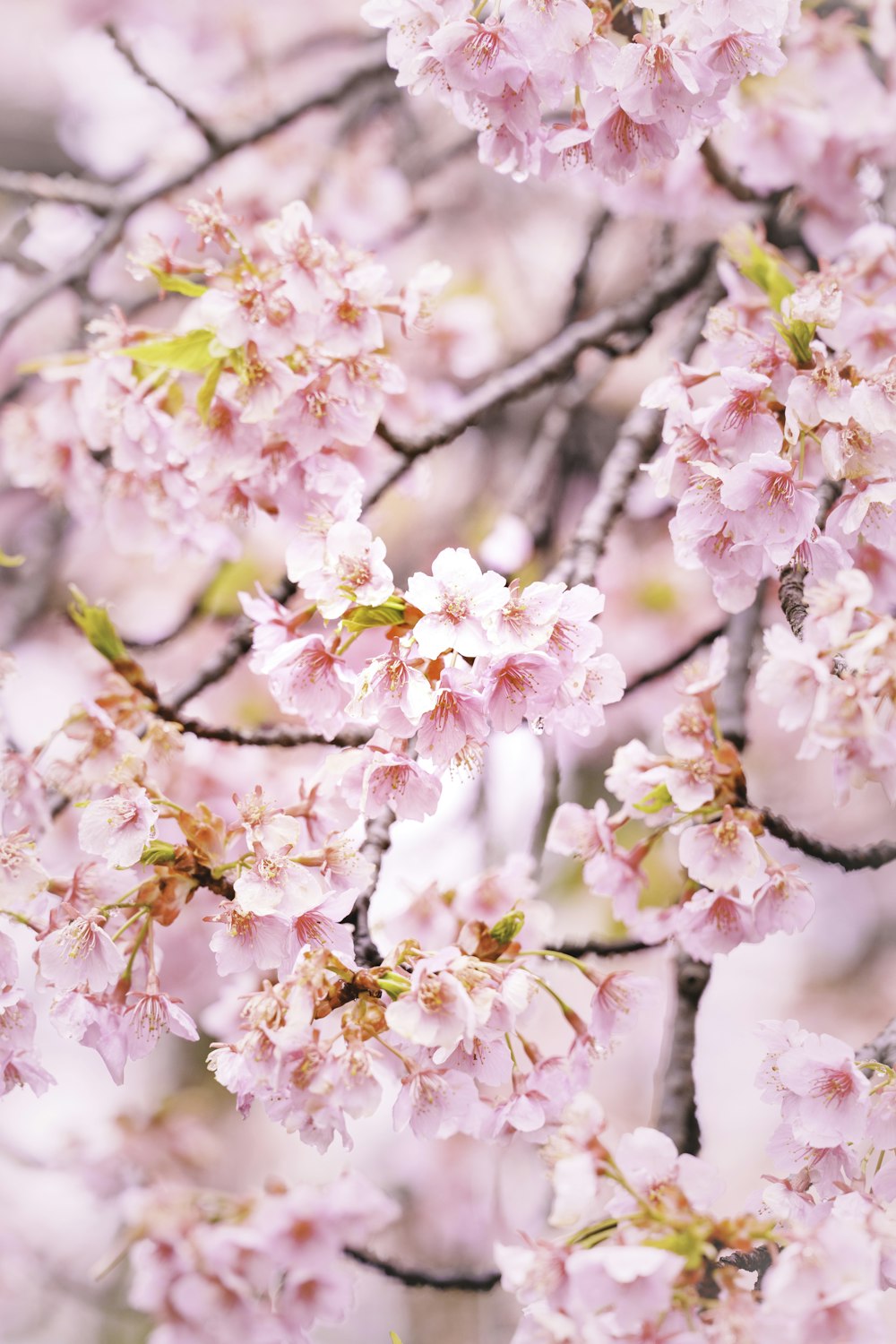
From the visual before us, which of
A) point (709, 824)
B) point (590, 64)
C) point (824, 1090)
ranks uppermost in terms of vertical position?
point (590, 64)

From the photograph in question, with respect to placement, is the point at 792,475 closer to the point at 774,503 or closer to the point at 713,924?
the point at 774,503

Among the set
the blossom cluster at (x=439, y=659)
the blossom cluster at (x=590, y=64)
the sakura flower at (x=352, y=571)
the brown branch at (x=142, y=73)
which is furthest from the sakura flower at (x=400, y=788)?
the brown branch at (x=142, y=73)

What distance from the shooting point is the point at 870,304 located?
3.23 feet

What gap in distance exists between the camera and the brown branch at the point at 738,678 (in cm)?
104

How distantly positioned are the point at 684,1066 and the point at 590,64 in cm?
80

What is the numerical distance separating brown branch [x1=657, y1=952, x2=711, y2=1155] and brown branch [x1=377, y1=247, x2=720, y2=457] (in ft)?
1.81

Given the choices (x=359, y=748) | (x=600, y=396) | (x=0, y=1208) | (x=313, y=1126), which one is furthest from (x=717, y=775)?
(x=0, y=1208)

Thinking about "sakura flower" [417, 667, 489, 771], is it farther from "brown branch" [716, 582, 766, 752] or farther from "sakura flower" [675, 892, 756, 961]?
"brown branch" [716, 582, 766, 752]

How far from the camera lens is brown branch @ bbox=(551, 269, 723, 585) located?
1.03m

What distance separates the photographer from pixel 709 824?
2.72 feet

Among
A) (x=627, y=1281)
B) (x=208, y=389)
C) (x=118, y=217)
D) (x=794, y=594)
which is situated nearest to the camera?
(x=627, y=1281)

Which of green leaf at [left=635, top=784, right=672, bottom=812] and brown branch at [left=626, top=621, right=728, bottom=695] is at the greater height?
green leaf at [left=635, top=784, right=672, bottom=812]

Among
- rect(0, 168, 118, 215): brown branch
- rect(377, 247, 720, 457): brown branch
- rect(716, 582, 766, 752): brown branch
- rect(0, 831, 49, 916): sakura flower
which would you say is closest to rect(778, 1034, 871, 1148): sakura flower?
rect(716, 582, 766, 752): brown branch

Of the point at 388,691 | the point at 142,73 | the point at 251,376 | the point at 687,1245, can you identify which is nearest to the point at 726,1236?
the point at 687,1245
